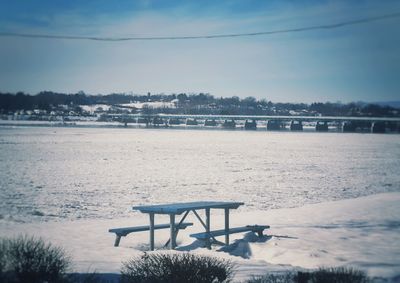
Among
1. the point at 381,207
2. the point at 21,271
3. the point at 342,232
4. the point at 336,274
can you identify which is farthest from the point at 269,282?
the point at 381,207

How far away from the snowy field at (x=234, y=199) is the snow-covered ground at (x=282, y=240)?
0.8 inches

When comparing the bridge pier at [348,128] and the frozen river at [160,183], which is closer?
the frozen river at [160,183]

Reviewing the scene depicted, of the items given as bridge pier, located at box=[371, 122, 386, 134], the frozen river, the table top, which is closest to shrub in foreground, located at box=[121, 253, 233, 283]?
the table top

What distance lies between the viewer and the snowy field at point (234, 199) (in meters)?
8.08

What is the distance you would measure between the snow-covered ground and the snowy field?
19mm

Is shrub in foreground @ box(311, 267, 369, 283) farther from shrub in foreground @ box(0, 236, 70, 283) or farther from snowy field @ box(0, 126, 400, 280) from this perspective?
shrub in foreground @ box(0, 236, 70, 283)

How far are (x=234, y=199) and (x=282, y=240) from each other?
5.64 metres

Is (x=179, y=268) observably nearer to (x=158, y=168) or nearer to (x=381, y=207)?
(x=381, y=207)

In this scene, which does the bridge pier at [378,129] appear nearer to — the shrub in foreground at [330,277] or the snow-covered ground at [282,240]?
the snow-covered ground at [282,240]

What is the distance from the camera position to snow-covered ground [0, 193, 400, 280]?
24.0 feet

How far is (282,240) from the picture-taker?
362 inches

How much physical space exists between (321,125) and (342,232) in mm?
98546

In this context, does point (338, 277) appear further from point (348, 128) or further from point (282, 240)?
point (348, 128)

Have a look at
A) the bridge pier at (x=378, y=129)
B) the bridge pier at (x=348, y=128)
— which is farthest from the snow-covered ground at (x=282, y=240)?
the bridge pier at (x=348, y=128)
